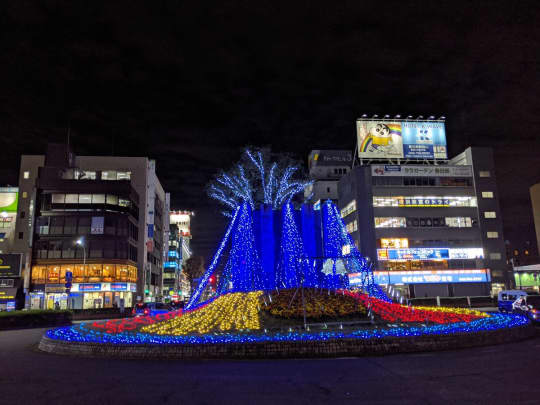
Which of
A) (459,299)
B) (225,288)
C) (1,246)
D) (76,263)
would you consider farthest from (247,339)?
(1,246)

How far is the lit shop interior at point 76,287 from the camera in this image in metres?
59.5

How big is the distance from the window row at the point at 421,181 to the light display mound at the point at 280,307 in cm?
4521

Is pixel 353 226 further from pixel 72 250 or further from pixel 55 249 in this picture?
pixel 55 249

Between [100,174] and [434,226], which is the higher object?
[100,174]

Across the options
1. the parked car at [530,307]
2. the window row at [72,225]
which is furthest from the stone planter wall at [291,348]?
the window row at [72,225]

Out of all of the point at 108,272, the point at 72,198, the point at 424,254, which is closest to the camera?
the point at 108,272

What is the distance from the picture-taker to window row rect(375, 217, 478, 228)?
230 ft

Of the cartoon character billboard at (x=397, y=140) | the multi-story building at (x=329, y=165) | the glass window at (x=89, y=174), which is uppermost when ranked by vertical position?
the multi-story building at (x=329, y=165)

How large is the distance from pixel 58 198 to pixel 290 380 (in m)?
63.3

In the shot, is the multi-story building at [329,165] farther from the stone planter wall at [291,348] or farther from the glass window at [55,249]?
the stone planter wall at [291,348]

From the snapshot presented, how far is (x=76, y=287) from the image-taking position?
59906 mm

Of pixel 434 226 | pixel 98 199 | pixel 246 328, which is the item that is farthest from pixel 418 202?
pixel 246 328

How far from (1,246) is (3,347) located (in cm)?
6091

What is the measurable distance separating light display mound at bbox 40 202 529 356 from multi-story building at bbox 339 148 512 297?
1656 inches
